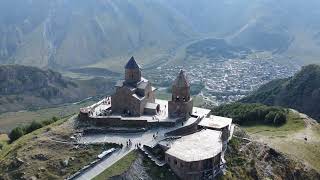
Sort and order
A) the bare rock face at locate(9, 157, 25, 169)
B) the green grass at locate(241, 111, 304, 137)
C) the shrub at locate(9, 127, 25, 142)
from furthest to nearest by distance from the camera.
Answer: the green grass at locate(241, 111, 304, 137)
the shrub at locate(9, 127, 25, 142)
the bare rock face at locate(9, 157, 25, 169)

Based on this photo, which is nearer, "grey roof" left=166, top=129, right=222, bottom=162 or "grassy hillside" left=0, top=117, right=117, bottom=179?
"grassy hillside" left=0, top=117, right=117, bottom=179

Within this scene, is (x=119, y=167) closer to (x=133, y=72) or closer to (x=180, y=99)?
(x=180, y=99)

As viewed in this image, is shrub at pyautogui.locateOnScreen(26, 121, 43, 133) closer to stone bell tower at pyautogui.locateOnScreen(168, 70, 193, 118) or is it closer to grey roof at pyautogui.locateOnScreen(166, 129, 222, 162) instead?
stone bell tower at pyautogui.locateOnScreen(168, 70, 193, 118)

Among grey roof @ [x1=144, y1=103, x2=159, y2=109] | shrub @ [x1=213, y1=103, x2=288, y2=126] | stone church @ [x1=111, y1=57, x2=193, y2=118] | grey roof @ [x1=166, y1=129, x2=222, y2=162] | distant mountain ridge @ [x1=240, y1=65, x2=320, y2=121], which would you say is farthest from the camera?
distant mountain ridge @ [x1=240, y1=65, x2=320, y2=121]

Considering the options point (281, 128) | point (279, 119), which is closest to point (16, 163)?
point (281, 128)

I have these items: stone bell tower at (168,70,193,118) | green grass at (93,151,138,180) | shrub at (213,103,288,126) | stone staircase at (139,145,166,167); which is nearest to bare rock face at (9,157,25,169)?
green grass at (93,151,138,180)

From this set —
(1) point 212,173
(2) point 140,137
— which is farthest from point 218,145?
(2) point 140,137

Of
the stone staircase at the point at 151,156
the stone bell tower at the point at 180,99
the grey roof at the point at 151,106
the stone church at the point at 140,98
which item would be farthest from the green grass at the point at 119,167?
the grey roof at the point at 151,106

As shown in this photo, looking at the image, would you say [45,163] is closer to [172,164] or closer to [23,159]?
[23,159]
